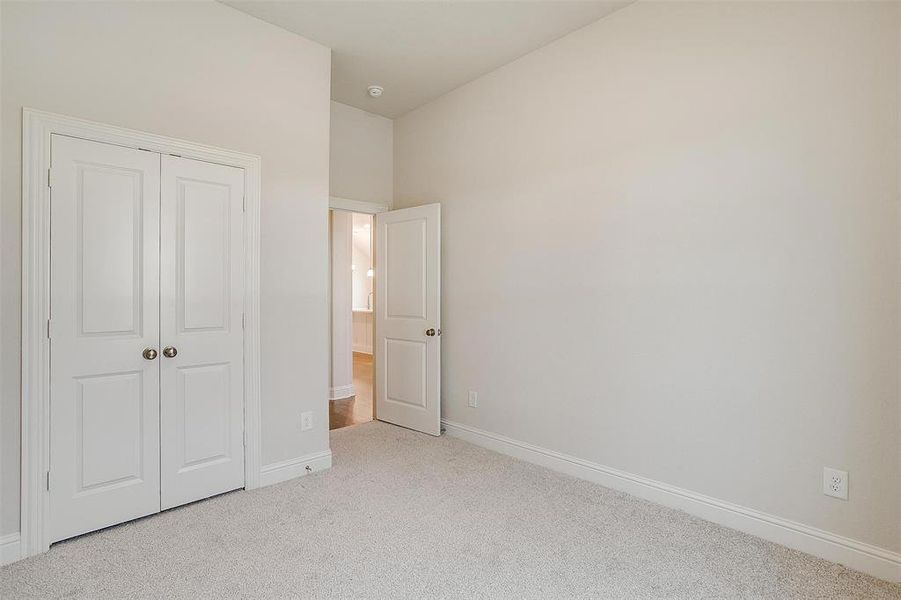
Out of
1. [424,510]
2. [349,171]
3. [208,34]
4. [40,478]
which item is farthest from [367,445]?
[208,34]

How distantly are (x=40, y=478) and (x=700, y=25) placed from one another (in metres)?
4.06

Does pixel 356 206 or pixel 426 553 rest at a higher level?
pixel 356 206

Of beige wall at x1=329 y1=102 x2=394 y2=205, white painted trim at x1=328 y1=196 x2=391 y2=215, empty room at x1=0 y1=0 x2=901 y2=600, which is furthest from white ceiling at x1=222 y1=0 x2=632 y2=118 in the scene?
white painted trim at x1=328 y1=196 x2=391 y2=215

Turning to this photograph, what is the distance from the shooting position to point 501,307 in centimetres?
362

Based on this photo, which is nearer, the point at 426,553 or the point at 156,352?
the point at 426,553

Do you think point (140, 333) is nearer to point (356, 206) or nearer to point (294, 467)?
point (294, 467)

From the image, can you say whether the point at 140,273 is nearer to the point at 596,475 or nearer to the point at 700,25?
the point at 596,475

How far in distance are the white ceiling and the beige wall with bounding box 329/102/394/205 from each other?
1.39 feet

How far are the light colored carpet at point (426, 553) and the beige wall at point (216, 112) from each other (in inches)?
18.5

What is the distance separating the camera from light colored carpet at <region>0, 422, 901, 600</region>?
1890 mm

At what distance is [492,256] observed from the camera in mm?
3682

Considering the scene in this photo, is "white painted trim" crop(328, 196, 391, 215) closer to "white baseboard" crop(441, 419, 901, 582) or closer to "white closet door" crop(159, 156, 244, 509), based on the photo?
"white closet door" crop(159, 156, 244, 509)

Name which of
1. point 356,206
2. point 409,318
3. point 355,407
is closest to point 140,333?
point 409,318

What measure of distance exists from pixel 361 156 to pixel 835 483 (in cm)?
409
